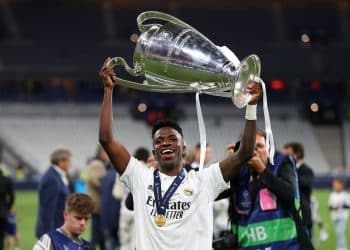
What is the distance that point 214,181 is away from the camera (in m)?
5.67

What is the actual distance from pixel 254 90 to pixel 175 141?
1.90 feet

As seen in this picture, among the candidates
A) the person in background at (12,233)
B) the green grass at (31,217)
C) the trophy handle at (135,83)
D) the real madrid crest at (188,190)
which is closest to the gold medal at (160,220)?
the real madrid crest at (188,190)

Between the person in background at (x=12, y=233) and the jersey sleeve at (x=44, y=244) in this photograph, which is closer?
the jersey sleeve at (x=44, y=244)

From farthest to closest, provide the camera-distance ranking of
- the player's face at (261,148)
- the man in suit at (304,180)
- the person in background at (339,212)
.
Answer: the person in background at (339,212), the man in suit at (304,180), the player's face at (261,148)

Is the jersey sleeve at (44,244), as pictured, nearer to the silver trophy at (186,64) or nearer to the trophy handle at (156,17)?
the silver trophy at (186,64)

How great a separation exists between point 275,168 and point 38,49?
33640 millimetres

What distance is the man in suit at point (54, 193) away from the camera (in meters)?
11.1

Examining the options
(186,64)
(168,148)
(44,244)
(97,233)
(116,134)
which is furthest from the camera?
(116,134)

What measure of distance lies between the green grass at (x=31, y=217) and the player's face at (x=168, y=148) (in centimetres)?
1062

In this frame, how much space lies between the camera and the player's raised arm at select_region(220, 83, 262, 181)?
5477mm

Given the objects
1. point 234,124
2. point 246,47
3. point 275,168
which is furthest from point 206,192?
point 234,124

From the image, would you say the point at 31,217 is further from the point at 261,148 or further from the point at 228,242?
the point at 261,148

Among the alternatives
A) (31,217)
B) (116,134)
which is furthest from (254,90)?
(116,134)

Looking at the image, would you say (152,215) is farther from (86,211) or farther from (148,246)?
(86,211)
